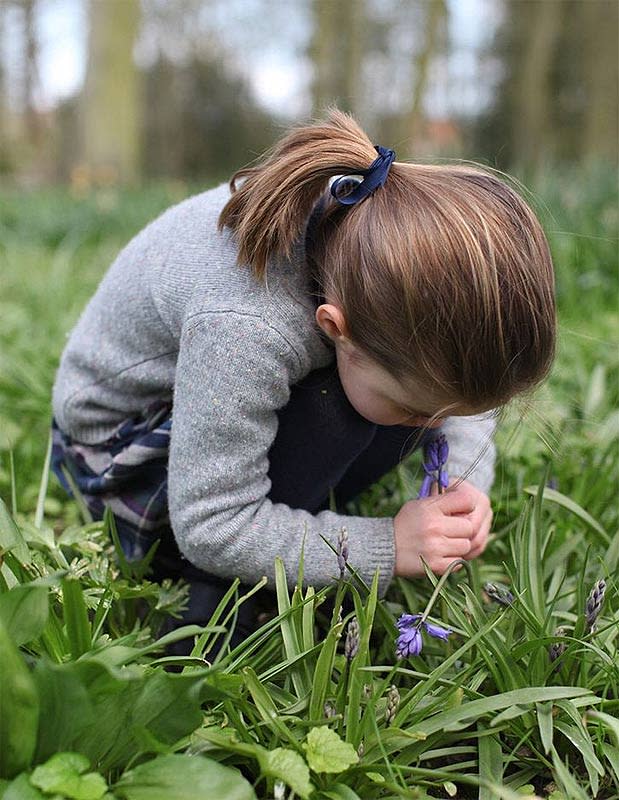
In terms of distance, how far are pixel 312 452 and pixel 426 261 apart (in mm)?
446

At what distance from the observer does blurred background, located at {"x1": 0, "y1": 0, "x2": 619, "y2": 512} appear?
223cm

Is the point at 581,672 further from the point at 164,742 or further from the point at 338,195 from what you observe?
the point at 338,195

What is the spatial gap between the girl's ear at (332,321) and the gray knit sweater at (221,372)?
0.13ft

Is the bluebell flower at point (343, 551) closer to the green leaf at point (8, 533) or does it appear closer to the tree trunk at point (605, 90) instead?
the green leaf at point (8, 533)

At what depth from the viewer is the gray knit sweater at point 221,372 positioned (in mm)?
1333

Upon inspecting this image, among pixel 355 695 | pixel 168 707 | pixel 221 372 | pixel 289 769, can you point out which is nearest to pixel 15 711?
pixel 168 707

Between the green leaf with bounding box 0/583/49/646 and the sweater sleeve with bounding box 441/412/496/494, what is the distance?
85 centimetres

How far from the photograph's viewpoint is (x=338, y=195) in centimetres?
133

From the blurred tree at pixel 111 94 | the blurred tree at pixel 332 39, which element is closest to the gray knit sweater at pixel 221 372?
the blurred tree at pixel 111 94

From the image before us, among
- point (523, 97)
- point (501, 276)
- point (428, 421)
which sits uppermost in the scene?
point (501, 276)

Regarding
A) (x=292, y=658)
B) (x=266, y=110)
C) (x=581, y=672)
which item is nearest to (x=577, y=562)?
(x=581, y=672)

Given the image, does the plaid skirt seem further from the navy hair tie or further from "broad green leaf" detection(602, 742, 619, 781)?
"broad green leaf" detection(602, 742, 619, 781)

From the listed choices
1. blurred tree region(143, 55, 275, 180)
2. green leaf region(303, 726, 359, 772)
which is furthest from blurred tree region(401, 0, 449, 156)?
green leaf region(303, 726, 359, 772)

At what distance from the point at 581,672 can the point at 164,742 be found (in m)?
0.65
